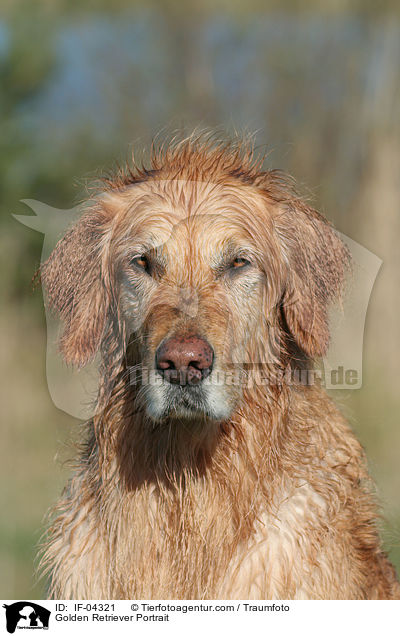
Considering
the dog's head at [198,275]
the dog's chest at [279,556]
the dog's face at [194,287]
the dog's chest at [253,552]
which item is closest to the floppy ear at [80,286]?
the dog's head at [198,275]

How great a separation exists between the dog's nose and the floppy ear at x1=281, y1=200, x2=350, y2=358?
615 mm

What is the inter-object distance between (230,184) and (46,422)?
1419mm

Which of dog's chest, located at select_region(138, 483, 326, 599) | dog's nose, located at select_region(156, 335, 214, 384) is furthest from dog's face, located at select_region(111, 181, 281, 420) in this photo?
dog's chest, located at select_region(138, 483, 326, 599)

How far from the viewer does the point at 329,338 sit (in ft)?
9.66

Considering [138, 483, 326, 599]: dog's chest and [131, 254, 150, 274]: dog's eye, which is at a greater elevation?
[131, 254, 150, 274]: dog's eye

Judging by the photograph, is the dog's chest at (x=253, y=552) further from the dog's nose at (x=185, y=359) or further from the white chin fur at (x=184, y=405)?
the dog's nose at (x=185, y=359)

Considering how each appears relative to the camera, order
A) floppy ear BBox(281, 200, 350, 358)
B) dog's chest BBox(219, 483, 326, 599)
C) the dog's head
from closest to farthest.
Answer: the dog's head, dog's chest BBox(219, 483, 326, 599), floppy ear BBox(281, 200, 350, 358)

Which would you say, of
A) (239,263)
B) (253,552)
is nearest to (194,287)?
(239,263)

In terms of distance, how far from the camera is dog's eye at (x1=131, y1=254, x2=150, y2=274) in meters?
2.77

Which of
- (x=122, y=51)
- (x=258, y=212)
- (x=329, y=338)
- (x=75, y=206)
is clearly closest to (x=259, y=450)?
(x=329, y=338)

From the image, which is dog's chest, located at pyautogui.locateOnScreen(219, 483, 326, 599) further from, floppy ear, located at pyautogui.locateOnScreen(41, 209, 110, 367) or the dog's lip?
floppy ear, located at pyautogui.locateOnScreen(41, 209, 110, 367)

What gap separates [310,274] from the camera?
2.95 m

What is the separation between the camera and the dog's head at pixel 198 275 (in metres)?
2.50
